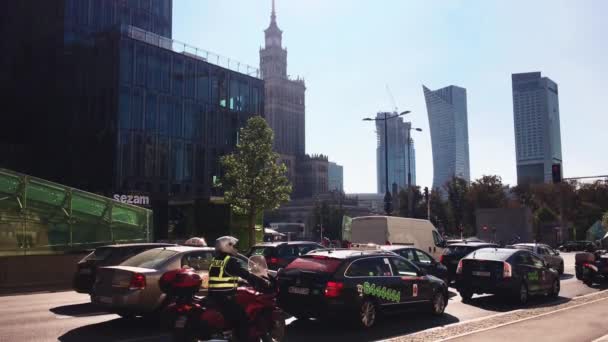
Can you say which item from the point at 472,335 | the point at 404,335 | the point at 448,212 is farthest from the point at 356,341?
the point at 448,212

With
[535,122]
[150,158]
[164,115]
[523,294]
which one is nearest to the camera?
[523,294]

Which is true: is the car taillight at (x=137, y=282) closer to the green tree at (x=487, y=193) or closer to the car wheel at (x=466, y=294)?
the car wheel at (x=466, y=294)

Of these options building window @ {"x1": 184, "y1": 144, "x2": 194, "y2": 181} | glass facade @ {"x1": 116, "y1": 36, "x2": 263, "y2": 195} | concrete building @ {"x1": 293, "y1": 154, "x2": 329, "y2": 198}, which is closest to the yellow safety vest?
glass facade @ {"x1": 116, "y1": 36, "x2": 263, "y2": 195}

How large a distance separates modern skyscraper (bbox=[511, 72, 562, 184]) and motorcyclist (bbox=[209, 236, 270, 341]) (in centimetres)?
17523

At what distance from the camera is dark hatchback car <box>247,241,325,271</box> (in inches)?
691

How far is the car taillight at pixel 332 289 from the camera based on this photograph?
1016 cm

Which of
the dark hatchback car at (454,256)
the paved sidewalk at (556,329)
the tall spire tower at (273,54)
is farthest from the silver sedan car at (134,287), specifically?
the tall spire tower at (273,54)

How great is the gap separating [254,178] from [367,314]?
25943 millimetres

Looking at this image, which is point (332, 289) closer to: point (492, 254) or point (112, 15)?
point (492, 254)

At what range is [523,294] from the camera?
15164 millimetres

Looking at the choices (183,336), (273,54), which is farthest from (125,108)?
(273,54)

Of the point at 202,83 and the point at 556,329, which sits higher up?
the point at 202,83

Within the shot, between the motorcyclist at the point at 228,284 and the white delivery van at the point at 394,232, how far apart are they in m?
17.2

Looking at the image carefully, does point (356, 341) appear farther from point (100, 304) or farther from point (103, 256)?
point (103, 256)
